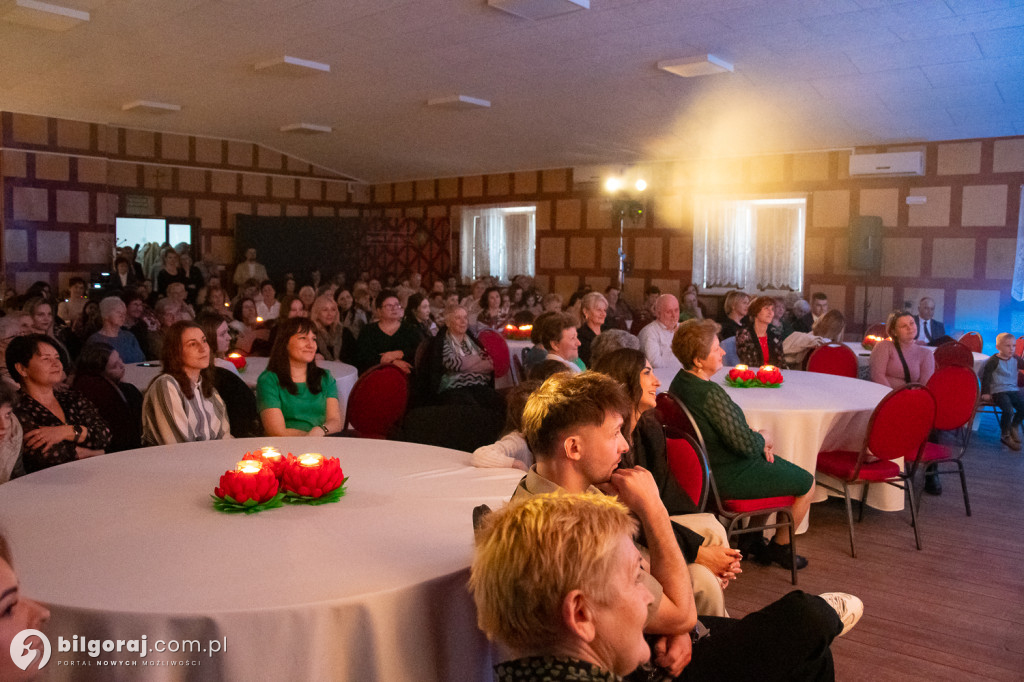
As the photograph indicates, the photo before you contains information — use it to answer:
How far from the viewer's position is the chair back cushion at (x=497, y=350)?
6068 mm

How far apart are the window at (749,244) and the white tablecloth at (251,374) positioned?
793cm

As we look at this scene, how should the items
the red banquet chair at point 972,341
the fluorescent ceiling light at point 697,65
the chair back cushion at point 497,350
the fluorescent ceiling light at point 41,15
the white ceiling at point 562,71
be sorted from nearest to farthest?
the chair back cushion at point 497,350 < the white ceiling at point 562,71 < the fluorescent ceiling light at point 41,15 < the fluorescent ceiling light at point 697,65 < the red banquet chair at point 972,341

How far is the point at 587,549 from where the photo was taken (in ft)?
4.55

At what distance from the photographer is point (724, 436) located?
375 centimetres

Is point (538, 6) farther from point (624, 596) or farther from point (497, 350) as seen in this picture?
point (624, 596)

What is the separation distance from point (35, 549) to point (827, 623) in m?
1.91

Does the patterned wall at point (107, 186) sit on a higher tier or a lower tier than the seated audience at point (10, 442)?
higher

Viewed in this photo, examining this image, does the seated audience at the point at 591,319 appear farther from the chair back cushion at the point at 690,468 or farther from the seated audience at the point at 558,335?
the chair back cushion at the point at 690,468

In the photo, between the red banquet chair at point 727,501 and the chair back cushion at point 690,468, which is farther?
the red banquet chair at point 727,501

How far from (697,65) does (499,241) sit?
7743mm

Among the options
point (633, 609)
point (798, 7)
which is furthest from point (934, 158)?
point (633, 609)

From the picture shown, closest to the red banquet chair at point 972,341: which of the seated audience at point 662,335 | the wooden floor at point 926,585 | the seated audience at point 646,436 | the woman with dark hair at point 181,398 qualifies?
the wooden floor at point 926,585

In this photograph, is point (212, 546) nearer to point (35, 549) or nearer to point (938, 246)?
point (35, 549)

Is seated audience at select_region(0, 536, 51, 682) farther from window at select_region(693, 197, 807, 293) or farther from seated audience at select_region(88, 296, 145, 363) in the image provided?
window at select_region(693, 197, 807, 293)
